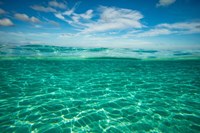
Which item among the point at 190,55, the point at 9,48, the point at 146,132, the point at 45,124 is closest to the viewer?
the point at 146,132

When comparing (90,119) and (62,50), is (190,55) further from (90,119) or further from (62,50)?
(90,119)

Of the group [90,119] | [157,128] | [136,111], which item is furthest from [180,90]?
[90,119]

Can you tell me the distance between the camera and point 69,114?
621 cm

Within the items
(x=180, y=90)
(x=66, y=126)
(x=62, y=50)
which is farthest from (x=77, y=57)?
(x=66, y=126)

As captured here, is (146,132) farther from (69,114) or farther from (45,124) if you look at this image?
(45,124)

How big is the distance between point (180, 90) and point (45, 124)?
942cm

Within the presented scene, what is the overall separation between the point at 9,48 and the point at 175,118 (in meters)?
34.4

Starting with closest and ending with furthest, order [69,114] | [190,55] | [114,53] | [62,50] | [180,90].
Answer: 1. [69,114]
2. [180,90]
3. [62,50]
4. [114,53]
5. [190,55]

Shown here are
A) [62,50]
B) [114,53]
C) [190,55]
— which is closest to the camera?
[62,50]

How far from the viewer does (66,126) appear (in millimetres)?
5328

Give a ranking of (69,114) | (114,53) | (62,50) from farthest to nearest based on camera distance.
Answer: (114,53) < (62,50) < (69,114)

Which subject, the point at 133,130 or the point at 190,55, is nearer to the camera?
the point at 133,130

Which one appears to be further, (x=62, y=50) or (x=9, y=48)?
(x=62, y=50)

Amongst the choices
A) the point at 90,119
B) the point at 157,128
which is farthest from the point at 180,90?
the point at 90,119
